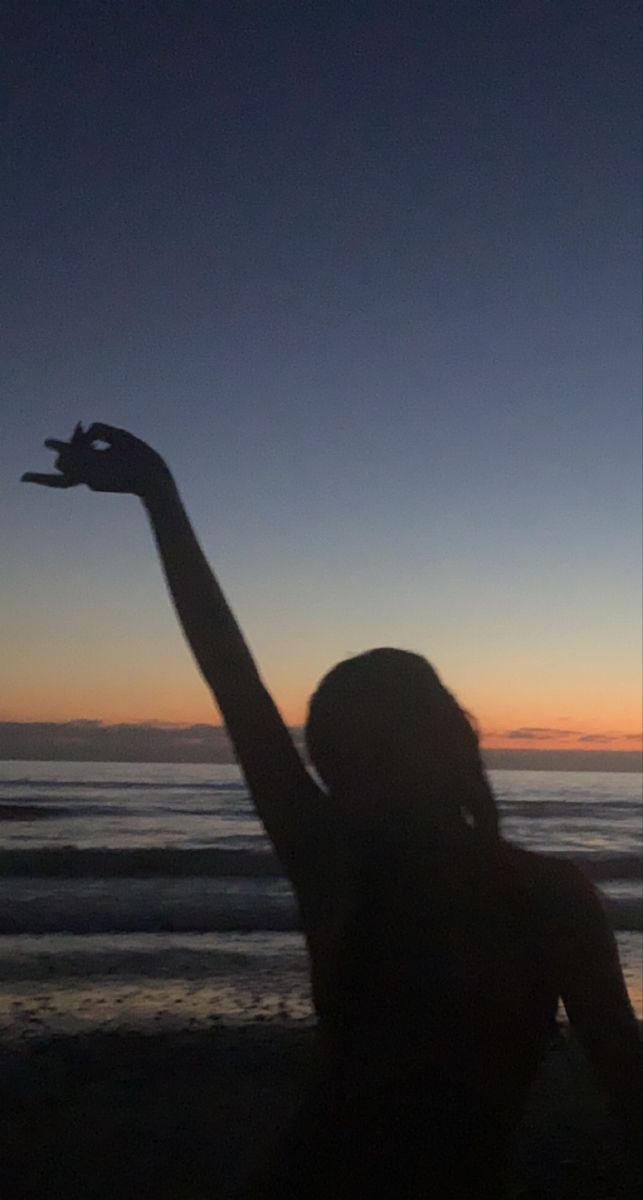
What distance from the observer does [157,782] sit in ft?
222

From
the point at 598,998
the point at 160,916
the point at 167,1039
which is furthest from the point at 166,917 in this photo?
the point at 598,998

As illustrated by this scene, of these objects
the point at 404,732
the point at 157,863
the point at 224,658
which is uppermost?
the point at 224,658

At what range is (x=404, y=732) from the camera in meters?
1.36

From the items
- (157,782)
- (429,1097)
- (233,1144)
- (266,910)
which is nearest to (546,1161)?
(233,1144)

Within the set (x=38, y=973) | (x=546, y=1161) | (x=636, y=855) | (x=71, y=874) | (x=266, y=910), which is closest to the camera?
(x=546, y=1161)

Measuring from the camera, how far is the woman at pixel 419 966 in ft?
3.96

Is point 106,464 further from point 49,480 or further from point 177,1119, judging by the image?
point 177,1119

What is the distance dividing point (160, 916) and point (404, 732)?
57.5ft

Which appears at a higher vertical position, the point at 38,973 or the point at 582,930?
the point at 582,930

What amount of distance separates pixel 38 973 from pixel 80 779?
55981mm

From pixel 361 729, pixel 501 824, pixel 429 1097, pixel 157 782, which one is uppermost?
pixel 361 729

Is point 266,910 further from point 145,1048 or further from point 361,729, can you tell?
point 361,729

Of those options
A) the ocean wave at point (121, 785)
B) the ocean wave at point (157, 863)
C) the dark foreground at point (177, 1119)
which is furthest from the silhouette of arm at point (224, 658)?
the ocean wave at point (121, 785)

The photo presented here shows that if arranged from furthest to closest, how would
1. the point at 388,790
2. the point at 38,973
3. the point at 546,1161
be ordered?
1. the point at 38,973
2. the point at 546,1161
3. the point at 388,790
